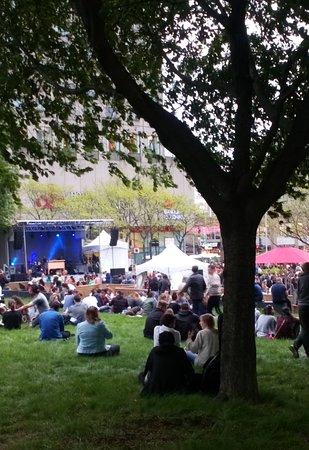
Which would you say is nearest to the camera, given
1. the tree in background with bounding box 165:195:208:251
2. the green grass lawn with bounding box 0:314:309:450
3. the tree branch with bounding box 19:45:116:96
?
the green grass lawn with bounding box 0:314:309:450

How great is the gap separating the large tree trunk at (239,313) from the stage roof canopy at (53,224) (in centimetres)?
3401

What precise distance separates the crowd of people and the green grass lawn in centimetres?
33

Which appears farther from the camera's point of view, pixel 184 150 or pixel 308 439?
pixel 184 150

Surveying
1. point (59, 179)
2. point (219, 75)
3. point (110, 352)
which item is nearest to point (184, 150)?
point (219, 75)

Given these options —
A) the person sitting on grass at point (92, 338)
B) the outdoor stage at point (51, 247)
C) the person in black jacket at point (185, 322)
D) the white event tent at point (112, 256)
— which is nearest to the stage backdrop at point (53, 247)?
the outdoor stage at point (51, 247)

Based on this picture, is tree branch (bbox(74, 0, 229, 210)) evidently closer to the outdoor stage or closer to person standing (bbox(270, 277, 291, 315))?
person standing (bbox(270, 277, 291, 315))

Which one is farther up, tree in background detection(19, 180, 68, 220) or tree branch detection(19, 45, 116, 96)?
tree in background detection(19, 180, 68, 220)

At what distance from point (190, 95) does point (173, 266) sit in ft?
59.1

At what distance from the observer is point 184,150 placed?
632cm

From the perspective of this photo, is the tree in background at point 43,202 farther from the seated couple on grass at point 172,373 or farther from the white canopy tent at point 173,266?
the seated couple on grass at point 172,373

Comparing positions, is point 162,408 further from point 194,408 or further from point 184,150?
point 184,150

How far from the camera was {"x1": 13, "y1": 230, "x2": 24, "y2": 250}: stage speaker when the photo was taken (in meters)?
38.7

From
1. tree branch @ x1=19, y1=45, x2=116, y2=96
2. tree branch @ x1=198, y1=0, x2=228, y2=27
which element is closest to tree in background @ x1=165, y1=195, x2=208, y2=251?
tree branch @ x1=19, y1=45, x2=116, y2=96

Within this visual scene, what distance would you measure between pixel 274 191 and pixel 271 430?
7.74 feet
